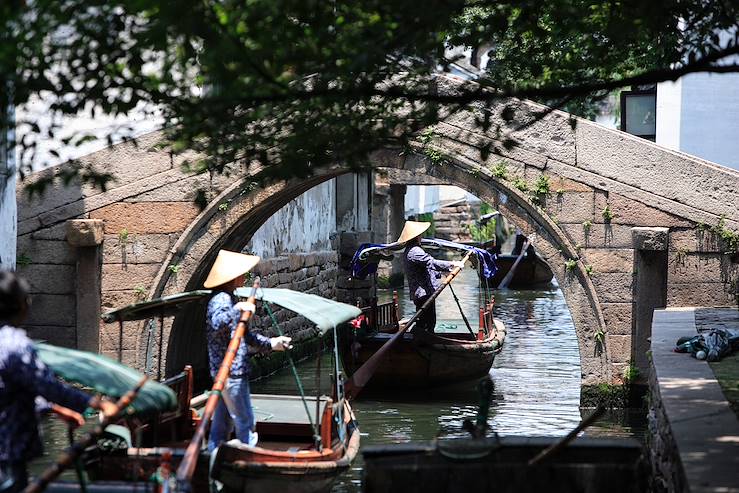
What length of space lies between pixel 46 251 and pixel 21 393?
7495 mm

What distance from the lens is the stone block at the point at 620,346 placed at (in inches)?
442

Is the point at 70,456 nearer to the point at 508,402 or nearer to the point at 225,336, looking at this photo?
the point at 225,336

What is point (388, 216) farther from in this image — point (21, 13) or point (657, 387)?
point (21, 13)

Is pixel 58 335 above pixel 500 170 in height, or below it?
below

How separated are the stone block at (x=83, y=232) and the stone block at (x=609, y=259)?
4.65 meters

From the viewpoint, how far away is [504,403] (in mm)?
12188

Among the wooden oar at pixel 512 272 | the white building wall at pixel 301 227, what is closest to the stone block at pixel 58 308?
the white building wall at pixel 301 227

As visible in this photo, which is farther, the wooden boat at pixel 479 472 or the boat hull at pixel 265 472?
the boat hull at pixel 265 472

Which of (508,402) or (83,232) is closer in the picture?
(83,232)

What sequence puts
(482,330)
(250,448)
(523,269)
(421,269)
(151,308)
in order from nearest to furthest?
1. (250,448)
2. (151,308)
3. (421,269)
4. (482,330)
5. (523,269)

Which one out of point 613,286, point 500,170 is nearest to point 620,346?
point 613,286

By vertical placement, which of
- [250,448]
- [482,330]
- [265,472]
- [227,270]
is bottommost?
[265,472]

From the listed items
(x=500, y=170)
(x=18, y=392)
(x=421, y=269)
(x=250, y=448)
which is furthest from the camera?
(x=421, y=269)

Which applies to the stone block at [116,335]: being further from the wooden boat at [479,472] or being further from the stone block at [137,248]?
the wooden boat at [479,472]
